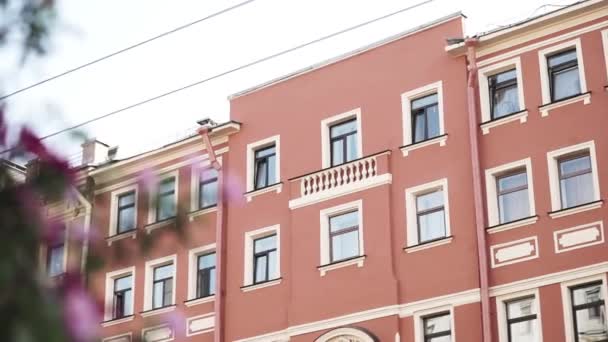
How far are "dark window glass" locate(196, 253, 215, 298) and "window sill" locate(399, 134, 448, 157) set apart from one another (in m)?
5.42

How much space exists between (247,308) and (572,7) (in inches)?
369

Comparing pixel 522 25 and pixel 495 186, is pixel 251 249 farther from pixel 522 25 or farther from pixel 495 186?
pixel 522 25

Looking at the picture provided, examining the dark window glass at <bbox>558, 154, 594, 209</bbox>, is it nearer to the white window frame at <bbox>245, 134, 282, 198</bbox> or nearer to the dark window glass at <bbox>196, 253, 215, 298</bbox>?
the white window frame at <bbox>245, 134, 282, 198</bbox>

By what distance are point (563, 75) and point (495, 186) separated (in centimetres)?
262

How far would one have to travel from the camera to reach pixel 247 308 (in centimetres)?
2831

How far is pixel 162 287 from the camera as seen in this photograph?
3034cm

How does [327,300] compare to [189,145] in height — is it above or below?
below

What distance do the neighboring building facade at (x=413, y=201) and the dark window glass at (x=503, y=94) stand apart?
45 mm

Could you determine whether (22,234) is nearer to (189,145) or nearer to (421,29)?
(421,29)

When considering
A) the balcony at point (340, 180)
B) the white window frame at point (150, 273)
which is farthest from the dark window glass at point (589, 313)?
the white window frame at point (150, 273)

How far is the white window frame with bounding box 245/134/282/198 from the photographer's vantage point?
29.2 metres

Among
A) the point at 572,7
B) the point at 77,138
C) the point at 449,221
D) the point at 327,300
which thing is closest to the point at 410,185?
the point at 449,221

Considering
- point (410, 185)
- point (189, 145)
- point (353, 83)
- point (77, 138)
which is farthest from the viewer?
point (189, 145)

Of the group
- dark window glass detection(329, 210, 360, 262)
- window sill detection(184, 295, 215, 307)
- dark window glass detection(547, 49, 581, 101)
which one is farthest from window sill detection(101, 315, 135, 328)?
dark window glass detection(547, 49, 581, 101)
